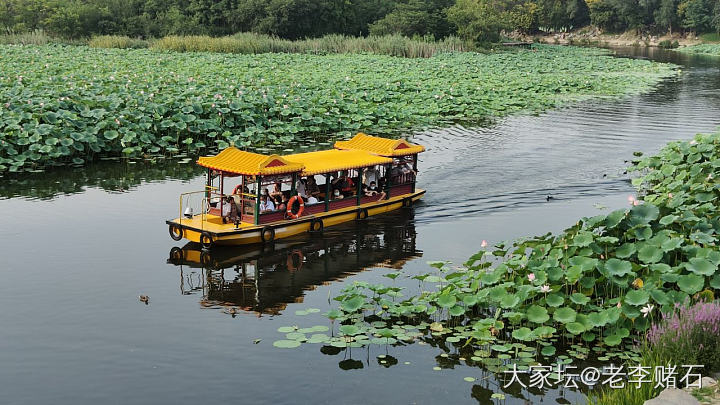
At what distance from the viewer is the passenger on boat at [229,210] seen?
15617 mm

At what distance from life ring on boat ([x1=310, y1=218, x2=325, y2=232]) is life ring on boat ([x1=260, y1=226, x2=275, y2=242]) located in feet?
3.39

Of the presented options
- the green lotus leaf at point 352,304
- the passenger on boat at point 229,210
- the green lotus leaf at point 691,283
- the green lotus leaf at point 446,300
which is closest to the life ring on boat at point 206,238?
the passenger on boat at point 229,210

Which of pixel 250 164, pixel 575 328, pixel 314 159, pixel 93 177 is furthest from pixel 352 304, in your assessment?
pixel 93 177

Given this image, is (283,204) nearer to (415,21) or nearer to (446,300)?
(446,300)

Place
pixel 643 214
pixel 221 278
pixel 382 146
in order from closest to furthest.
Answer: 1. pixel 643 214
2. pixel 221 278
3. pixel 382 146

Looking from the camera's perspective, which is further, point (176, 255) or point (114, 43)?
point (114, 43)

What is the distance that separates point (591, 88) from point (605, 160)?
1850cm

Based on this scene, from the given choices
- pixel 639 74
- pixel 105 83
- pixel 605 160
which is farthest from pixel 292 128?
pixel 639 74

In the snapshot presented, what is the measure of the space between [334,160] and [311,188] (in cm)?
78

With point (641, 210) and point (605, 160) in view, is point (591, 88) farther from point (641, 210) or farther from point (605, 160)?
point (641, 210)

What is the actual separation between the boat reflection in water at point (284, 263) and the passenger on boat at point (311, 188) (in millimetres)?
921

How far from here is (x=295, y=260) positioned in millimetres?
14953

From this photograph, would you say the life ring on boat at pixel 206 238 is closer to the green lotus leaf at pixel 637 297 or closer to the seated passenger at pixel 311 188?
the seated passenger at pixel 311 188

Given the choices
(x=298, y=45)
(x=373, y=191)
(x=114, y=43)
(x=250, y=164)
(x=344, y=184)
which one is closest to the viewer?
(x=250, y=164)
